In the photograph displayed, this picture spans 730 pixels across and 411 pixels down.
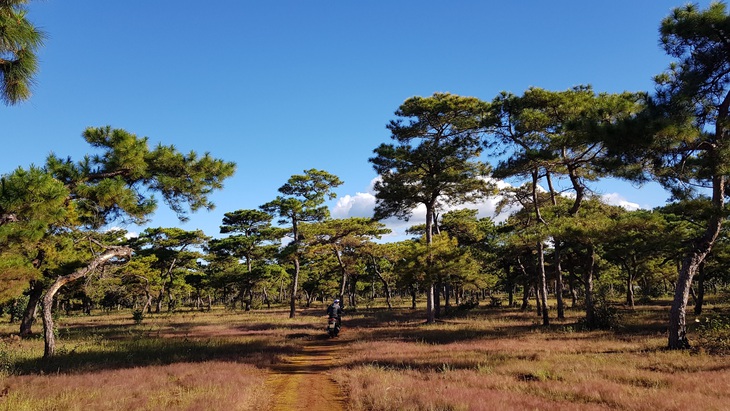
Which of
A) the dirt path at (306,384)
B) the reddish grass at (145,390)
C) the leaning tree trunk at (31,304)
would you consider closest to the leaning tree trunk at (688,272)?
the dirt path at (306,384)

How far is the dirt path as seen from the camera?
852 centimetres

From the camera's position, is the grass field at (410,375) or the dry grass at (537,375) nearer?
the dry grass at (537,375)

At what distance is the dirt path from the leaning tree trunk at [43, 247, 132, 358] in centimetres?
761

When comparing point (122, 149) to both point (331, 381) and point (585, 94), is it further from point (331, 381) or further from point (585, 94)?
point (585, 94)

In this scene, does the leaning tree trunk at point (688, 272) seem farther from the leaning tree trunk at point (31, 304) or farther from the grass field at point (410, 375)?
the leaning tree trunk at point (31, 304)

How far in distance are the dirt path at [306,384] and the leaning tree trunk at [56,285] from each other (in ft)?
25.0

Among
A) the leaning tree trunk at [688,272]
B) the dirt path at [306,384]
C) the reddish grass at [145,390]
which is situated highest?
the leaning tree trunk at [688,272]

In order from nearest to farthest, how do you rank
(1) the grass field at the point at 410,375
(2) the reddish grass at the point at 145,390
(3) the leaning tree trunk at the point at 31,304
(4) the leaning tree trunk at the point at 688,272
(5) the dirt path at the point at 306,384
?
(1) the grass field at the point at 410,375
(2) the reddish grass at the point at 145,390
(5) the dirt path at the point at 306,384
(4) the leaning tree trunk at the point at 688,272
(3) the leaning tree trunk at the point at 31,304

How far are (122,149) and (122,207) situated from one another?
1.91m

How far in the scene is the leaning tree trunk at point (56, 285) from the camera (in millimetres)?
13016

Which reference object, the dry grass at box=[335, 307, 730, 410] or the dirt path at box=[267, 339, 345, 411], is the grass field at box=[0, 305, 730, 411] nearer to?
the dry grass at box=[335, 307, 730, 410]

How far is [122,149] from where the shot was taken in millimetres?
12469

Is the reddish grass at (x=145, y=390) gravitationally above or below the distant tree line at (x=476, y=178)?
below

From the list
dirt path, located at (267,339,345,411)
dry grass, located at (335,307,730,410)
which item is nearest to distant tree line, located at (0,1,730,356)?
dry grass, located at (335,307,730,410)
